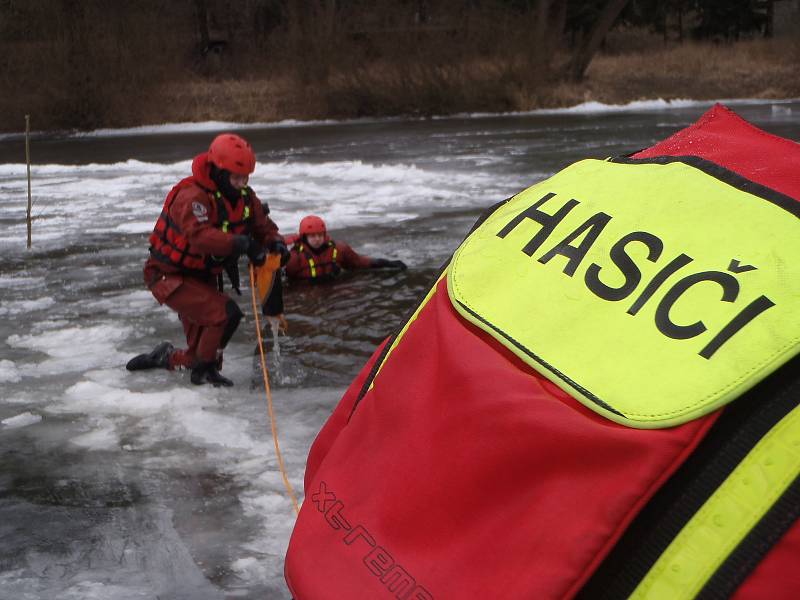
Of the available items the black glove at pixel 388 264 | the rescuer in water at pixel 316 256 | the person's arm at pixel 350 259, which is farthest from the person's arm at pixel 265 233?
the black glove at pixel 388 264

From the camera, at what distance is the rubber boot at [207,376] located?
518cm

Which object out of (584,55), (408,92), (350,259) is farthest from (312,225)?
(584,55)

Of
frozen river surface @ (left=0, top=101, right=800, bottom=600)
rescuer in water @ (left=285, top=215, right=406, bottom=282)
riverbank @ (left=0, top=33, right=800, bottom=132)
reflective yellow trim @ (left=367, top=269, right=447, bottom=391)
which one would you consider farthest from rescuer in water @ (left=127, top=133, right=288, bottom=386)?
riverbank @ (left=0, top=33, right=800, bottom=132)

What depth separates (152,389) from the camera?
5.13 m

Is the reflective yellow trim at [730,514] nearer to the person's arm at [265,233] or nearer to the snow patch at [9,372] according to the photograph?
the person's arm at [265,233]

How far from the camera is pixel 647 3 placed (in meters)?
46.3

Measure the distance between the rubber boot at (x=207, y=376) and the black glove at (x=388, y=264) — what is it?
305cm

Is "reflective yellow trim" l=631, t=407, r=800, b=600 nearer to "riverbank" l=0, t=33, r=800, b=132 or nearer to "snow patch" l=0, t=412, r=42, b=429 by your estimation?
"snow patch" l=0, t=412, r=42, b=429

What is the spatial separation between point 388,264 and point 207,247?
342cm

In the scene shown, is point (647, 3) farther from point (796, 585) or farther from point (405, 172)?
point (796, 585)

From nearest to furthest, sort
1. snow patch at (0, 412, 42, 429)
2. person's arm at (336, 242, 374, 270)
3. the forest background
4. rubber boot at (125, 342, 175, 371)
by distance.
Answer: snow patch at (0, 412, 42, 429), rubber boot at (125, 342, 175, 371), person's arm at (336, 242, 374, 270), the forest background

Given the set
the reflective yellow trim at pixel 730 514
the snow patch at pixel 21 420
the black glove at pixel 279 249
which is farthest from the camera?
the black glove at pixel 279 249

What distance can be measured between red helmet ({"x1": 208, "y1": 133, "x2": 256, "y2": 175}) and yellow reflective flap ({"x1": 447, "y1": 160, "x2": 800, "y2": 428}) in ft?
10.9

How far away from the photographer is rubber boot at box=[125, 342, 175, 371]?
541cm
